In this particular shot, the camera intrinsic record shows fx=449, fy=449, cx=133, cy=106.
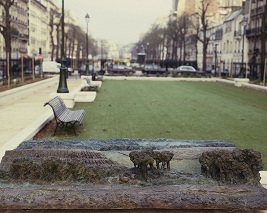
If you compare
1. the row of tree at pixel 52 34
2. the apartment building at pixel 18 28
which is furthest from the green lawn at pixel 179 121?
the apartment building at pixel 18 28

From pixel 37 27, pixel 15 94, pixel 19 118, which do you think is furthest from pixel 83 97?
pixel 37 27

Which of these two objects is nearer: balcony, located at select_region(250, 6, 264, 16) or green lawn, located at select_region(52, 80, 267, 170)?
green lawn, located at select_region(52, 80, 267, 170)

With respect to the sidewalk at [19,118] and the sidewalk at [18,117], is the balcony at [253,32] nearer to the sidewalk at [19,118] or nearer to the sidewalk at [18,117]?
the sidewalk at [19,118]

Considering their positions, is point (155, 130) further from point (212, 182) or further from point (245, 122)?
point (212, 182)

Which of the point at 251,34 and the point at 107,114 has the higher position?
the point at 251,34

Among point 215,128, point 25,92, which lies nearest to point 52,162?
point 215,128

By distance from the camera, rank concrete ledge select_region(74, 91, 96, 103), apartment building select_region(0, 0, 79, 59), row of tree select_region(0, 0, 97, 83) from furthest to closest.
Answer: apartment building select_region(0, 0, 79, 59), row of tree select_region(0, 0, 97, 83), concrete ledge select_region(74, 91, 96, 103)

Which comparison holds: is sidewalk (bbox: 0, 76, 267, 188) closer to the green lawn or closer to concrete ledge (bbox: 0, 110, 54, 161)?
concrete ledge (bbox: 0, 110, 54, 161)

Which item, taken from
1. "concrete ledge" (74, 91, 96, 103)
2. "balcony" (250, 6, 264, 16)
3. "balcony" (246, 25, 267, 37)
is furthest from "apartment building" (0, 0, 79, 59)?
"concrete ledge" (74, 91, 96, 103)

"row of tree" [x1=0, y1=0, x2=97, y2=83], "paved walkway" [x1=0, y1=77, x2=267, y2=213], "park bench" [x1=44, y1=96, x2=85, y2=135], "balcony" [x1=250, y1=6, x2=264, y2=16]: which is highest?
"balcony" [x1=250, y1=6, x2=264, y2=16]

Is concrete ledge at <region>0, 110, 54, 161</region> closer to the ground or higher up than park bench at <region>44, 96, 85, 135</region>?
closer to the ground

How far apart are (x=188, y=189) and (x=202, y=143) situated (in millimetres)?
2552

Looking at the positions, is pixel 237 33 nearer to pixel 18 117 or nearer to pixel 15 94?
pixel 15 94

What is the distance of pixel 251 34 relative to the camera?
65.8 metres
